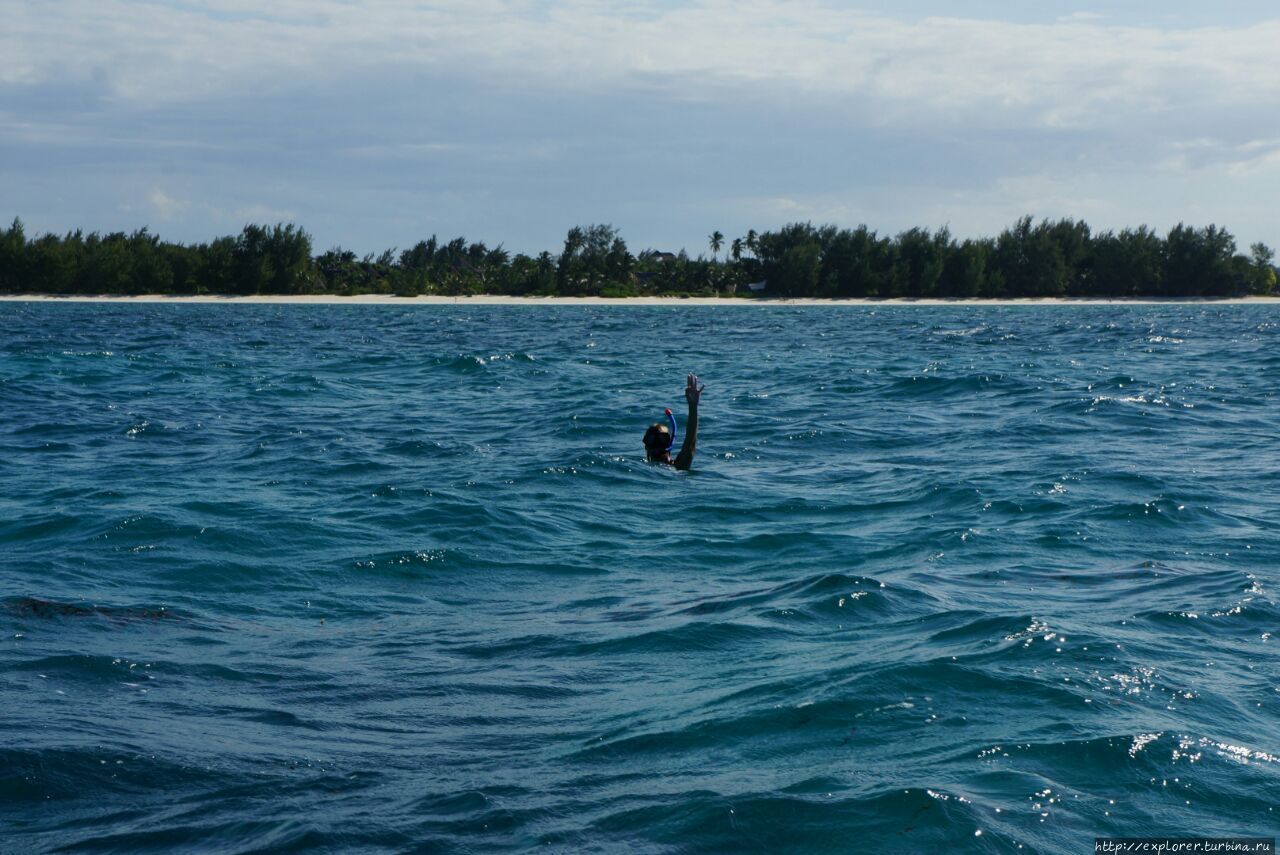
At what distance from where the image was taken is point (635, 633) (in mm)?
9031

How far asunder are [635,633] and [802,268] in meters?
106

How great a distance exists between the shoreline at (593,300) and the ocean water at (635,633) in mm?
80107

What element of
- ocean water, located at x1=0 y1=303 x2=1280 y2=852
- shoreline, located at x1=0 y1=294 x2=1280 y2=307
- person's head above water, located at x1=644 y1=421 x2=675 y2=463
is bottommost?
ocean water, located at x1=0 y1=303 x2=1280 y2=852

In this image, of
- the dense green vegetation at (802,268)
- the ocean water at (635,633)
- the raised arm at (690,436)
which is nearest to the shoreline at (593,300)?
the dense green vegetation at (802,268)

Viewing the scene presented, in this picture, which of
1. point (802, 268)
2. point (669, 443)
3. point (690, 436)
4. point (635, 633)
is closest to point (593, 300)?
point (802, 268)

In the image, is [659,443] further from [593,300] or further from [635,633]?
[593,300]

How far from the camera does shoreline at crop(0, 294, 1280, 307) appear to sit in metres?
98.3

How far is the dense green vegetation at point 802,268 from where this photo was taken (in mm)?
104562

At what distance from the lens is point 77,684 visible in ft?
25.2

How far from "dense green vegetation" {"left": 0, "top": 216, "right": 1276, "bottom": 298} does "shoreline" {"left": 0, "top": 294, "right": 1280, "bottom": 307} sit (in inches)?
49.7

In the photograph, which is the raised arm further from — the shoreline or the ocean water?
the shoreline

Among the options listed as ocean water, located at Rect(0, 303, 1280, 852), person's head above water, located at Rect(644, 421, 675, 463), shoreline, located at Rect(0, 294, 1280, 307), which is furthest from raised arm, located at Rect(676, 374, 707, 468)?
shoreline, located at Rect(0, 294, 1280, 307)

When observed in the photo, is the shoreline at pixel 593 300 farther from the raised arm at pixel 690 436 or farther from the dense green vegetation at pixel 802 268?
the raised arm at pixel 690 436

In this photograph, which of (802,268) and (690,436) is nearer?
(690,436)
